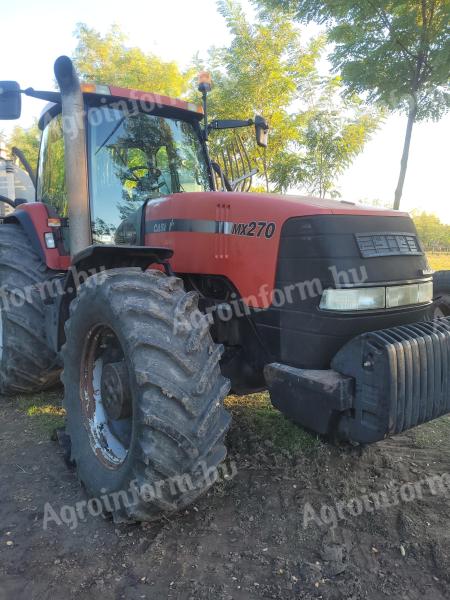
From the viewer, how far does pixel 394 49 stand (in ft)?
23.3

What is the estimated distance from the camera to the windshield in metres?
3.48

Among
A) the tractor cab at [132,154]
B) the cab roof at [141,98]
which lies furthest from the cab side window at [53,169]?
the cab roof at [141,98]

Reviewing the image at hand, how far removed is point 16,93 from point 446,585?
3.71 metres

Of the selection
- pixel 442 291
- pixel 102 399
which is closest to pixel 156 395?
pixel 102 399

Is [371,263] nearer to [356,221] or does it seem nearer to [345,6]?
[356,221]

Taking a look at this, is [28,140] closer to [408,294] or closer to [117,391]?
[117,391]

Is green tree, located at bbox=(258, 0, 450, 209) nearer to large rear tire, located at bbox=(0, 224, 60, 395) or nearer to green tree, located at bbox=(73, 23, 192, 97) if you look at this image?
large rear tire, located at bbox=(0, 224, 60, 395)

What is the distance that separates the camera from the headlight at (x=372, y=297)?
2.36 meters

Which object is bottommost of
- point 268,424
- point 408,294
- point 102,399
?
point 268,424

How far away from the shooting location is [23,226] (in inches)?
165

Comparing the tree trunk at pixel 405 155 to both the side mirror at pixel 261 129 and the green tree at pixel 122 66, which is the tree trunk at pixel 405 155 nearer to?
the side mirror at pixel 261 129

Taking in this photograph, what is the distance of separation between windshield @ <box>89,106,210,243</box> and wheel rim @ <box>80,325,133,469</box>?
1041 millimetres

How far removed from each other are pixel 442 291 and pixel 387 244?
6.56 feet

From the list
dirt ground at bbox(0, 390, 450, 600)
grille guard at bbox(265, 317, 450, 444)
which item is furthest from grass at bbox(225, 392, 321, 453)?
grille guard at bbox(265, 317, 450, 444)
